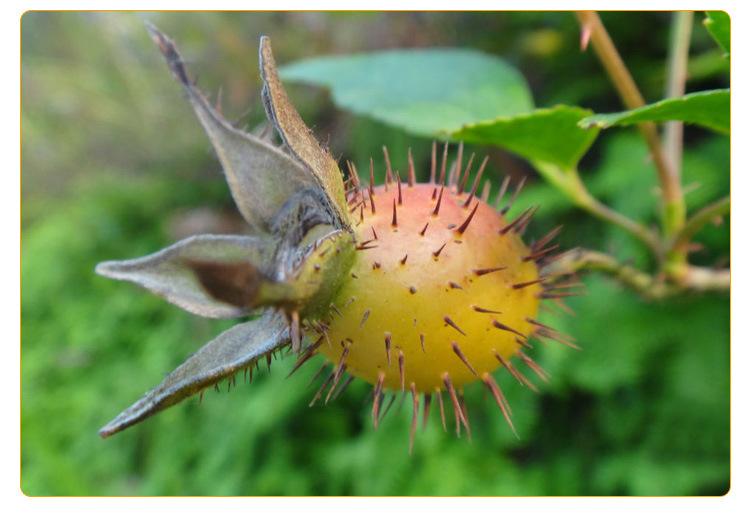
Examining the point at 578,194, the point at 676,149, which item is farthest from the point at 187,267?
the point at 676,149

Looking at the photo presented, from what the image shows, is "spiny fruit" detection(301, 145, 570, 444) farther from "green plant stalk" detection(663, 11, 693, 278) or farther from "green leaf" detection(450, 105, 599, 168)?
"green plant stalk" detection(663, 11, 693, 278)

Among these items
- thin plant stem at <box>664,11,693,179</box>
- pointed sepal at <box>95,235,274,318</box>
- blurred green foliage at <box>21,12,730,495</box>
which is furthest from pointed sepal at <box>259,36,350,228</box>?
thin plant stem at <box>664,11,693,179</box>

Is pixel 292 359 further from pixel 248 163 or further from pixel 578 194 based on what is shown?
pixel 248 163

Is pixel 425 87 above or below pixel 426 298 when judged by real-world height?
above

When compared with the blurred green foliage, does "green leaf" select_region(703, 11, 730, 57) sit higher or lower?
higher

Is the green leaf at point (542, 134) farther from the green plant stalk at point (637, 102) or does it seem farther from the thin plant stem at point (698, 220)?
the thin plant stem at point (698, 220)

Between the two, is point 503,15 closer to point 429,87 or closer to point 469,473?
point 429,87

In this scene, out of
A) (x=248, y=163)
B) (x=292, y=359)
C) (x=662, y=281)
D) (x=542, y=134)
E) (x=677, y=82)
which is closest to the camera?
(x=248, y=163)
